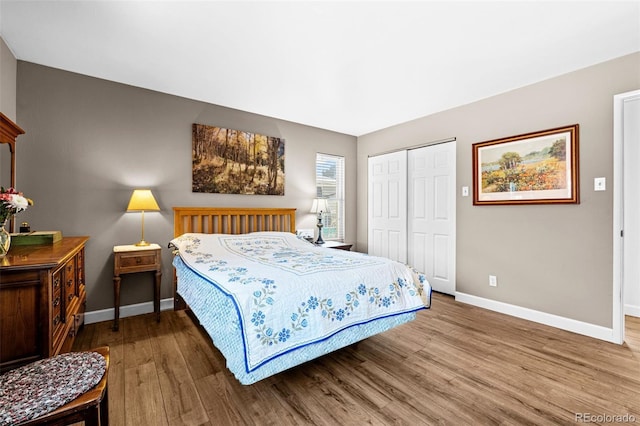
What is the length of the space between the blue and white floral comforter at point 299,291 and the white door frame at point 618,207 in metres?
1.77

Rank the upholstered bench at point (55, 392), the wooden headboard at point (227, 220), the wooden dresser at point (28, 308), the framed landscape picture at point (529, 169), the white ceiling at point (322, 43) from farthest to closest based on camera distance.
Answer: the wooden headboard at point (227, 220)
the framed landscape picture at point (529, 169)
the white ceiling at point (322, 43)
the wooden dresser at point (28, 308)
the upholstered bench at point (55, 392)

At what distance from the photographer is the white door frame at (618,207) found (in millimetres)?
2658

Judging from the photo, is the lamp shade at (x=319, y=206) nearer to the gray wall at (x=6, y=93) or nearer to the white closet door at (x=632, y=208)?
the gray wall at (x=6, y=93)

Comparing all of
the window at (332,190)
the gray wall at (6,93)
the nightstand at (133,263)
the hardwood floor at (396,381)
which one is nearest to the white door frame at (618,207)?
the hardwood floor at (396,381)

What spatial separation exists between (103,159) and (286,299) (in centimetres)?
271

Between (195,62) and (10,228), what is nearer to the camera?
(10,228)

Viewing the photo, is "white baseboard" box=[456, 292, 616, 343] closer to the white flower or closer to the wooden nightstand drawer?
the wooden nightstand drawer

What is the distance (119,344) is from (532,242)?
4200 mm

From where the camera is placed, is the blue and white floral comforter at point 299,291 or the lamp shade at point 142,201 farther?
the lamp shade at point 142,201

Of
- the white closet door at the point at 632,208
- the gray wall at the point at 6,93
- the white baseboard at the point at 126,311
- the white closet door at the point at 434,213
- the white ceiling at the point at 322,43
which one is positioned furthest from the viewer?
the white closet door at the point at 434,213

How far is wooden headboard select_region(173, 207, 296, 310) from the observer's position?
11.5 ft

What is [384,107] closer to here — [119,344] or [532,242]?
[532,242]

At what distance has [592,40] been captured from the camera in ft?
7.88

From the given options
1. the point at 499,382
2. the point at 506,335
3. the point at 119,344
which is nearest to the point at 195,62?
the point at 119,344
